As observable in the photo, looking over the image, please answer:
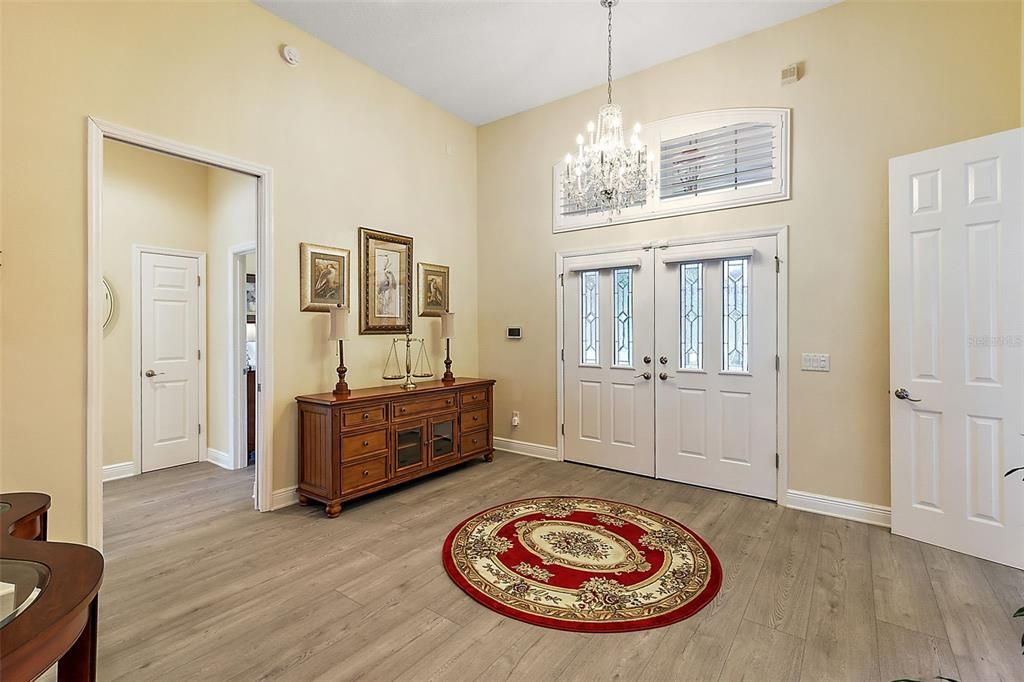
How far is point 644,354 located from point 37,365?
4214mm

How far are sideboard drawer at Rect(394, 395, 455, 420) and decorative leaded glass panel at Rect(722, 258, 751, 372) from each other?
247 centimetres

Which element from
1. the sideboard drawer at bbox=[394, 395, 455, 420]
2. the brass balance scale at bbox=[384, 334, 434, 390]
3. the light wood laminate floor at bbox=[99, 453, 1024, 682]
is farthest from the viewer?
the brass balance scale at bbox=[384, 334, 434, 390]

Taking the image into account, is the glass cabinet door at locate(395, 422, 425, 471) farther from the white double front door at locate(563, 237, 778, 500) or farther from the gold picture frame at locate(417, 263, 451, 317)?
the white double front door at locate(563, 237, 778, 500)

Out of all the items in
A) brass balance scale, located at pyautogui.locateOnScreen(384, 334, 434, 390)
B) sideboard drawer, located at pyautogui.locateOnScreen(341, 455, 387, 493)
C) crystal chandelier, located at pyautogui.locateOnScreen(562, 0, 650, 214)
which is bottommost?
sideboard drawer, located at pyautogui.locateOnScreen(341, 455, 387, 493)

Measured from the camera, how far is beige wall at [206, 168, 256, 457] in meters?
4.76

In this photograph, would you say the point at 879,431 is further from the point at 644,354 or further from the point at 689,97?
the point at 689,97

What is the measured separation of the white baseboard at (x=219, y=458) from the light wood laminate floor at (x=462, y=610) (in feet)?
4.00

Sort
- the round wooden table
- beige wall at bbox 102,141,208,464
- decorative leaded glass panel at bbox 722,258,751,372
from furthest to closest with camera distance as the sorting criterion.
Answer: beige wall at bbox 102,141,208,464
decorative leaded glass panel at bbox 722,258,751,372
the round wooden table

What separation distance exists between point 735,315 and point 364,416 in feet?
10.3

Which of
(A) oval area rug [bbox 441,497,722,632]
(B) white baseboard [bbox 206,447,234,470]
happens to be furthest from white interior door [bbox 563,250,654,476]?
(B) white baseboard [bbox 206,447,234,470]

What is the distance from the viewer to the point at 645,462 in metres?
4.43

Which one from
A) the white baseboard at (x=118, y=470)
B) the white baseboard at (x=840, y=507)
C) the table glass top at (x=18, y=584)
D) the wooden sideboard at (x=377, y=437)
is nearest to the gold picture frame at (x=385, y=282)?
the wooden sideboard at (x=377, y=437)

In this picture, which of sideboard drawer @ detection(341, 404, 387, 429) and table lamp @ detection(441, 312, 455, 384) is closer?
sideboard drawer @ detection(341, 404, 387, 429)

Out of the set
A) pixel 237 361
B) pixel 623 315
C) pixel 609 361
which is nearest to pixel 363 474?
pixel 237 361
